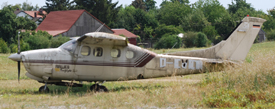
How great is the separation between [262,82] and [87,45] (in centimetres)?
712

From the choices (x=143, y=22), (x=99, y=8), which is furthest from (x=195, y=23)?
(x=99, y=8)

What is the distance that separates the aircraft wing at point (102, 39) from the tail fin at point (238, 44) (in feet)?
10.3

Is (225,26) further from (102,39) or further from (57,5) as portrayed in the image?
(102,39)

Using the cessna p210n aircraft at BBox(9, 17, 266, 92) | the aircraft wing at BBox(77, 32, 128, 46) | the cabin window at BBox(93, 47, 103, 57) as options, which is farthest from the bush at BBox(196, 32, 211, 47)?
the cabin window at BBox(93, 47, 103, 57)

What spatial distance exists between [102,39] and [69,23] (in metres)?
35.9

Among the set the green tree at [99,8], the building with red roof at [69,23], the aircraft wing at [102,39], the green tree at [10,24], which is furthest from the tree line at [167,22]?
the aircraft wing at [102,39]

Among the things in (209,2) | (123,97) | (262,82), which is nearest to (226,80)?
(262,82)

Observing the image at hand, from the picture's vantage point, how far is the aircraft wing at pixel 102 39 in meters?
11.4

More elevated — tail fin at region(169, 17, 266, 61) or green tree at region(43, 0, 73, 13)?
green tree at region(43, 0, 73, 13)

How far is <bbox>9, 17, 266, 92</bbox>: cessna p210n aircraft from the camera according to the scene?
12000mm

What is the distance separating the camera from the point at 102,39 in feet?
39.2

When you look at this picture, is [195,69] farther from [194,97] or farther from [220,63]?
[194,97]

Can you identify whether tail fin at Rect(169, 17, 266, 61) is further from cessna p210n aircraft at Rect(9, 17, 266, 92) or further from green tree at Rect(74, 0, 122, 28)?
green tree at Rect(74, 0, 122, 28)

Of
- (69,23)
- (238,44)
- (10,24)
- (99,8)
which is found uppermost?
(99,8)
